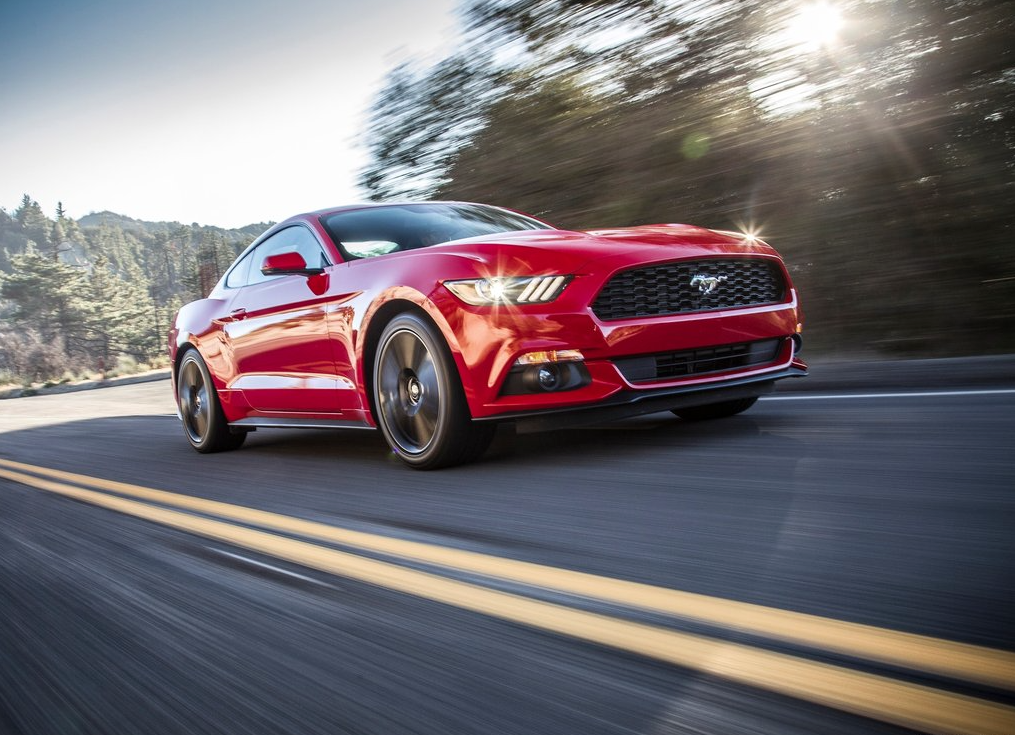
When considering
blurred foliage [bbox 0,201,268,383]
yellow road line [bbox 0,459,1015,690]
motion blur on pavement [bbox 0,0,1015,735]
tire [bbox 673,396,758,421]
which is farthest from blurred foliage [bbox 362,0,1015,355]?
blurred foliage [bbox 0,201,268,383]

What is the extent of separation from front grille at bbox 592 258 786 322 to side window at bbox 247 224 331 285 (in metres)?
1.78

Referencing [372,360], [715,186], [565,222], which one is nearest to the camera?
[372,360]

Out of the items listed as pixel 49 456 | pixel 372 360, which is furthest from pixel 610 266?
pixel 49 456

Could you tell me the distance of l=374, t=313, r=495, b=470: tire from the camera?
407 centimetres

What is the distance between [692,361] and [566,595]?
1.95 metres

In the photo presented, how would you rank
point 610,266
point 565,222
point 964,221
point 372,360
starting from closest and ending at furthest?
point 610,266, point 372,360, point 964,221, point 565,222

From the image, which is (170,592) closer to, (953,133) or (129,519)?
(129,519)

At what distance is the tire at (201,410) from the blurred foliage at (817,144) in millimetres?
4204

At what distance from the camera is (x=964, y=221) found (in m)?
6.69

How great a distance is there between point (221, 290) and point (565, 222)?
4157 mm

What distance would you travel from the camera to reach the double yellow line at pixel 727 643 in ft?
4.82

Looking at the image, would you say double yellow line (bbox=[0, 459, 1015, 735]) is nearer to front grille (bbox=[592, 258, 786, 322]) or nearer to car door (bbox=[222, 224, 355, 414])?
front grille (bbox=[592, 258, 786, 322])

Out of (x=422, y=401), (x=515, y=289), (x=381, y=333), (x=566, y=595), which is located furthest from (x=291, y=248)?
(x=566, y=595)

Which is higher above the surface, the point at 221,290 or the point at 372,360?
the point at 221,290
